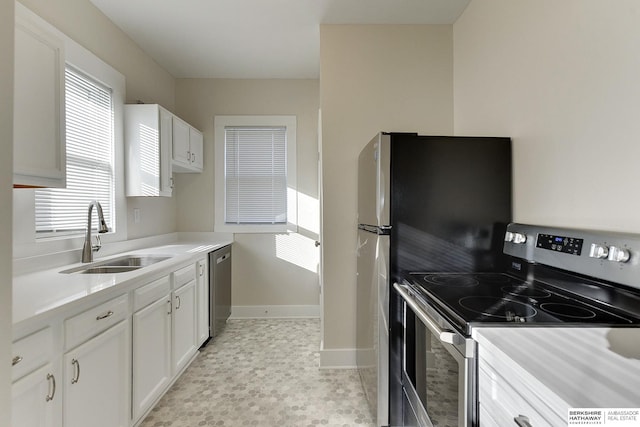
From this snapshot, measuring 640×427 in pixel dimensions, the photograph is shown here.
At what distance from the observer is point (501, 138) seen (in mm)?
1750

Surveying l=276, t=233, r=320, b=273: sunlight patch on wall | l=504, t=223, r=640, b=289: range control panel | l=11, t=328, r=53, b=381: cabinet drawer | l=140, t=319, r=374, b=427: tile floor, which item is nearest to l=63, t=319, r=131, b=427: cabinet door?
l=11, t=328, r=53, b=381: cabinet drawer

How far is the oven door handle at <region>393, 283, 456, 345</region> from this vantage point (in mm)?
979

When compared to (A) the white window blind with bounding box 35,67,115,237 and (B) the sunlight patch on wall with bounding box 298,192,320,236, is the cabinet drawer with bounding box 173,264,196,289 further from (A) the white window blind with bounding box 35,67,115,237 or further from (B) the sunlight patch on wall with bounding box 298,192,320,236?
(B) the sunlight patch on wall with bounding box 298,192,320,236

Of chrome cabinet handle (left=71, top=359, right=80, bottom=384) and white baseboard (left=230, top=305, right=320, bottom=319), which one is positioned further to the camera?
white baseboard (left=230, top=305, right=320, bottom=319)

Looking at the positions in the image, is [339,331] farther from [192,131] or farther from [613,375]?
[192,131]

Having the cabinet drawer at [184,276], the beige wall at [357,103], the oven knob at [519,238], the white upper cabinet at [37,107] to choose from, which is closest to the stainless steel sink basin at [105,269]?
the cabinet drawer at [184,276]

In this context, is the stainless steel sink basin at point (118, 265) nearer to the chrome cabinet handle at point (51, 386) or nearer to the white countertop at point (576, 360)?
the chrome cabinet handle at point (51, 386)

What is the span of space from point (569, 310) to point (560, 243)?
309 millimetres

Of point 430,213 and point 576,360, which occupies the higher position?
point 430,213

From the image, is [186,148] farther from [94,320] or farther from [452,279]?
[452,279]

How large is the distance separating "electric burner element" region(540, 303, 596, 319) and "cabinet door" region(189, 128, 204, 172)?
314 cm

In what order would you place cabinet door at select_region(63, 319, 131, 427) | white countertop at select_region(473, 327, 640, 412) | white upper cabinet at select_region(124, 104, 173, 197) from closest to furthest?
1. white countertop at select_region(473, 327, 640, 412)
2. cabinet door at select_region(63, 319, 131, 427)
3. white upper cabinet at select_region(124, 104, 173, 197)

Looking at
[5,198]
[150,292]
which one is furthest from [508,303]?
[150,292]

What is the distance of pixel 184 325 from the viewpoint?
93.0 inches
